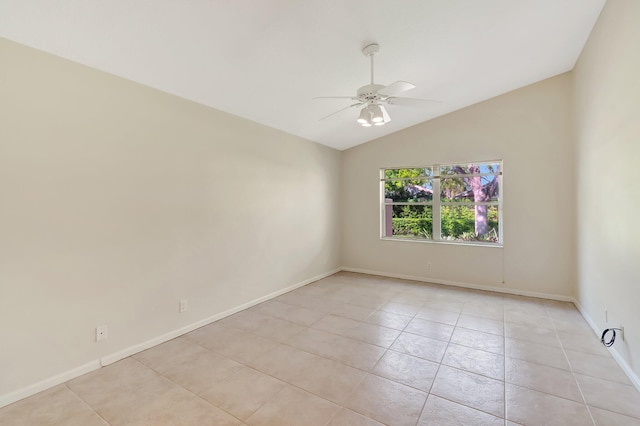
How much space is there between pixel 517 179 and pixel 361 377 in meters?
3.80

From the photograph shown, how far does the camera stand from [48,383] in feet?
7.17

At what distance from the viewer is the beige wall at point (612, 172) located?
7.05 ft

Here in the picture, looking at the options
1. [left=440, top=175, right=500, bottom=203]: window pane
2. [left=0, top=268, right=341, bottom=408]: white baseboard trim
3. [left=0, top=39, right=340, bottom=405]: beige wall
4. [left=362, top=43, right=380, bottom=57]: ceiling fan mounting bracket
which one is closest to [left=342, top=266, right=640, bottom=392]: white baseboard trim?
[left=440, top=175, right=500, bottom=203]: window pane

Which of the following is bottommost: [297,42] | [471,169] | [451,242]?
[451,242]

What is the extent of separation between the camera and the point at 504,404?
1943 millimetres

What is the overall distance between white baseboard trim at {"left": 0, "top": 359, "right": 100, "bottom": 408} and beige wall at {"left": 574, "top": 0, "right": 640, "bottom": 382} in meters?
4.27

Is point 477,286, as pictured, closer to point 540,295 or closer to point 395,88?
point 540,295

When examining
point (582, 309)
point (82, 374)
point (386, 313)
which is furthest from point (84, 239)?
point (582, 309)

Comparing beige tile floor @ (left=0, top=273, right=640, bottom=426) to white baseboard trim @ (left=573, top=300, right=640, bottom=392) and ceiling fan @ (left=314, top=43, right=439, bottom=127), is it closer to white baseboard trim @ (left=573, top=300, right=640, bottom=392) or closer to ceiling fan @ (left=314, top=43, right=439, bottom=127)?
white baseboard trim @ (left=573, top=300, right=640, bottom=392)

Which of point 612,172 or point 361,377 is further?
point 612,172

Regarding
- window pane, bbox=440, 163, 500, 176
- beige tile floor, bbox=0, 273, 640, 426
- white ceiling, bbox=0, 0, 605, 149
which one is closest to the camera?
beige tile floor, bbox=0, 273, 640, 426

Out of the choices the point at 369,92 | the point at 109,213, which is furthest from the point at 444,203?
the point at 109,213

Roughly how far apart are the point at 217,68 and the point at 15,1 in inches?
51.2

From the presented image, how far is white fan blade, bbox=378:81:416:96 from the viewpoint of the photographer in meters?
2.40
